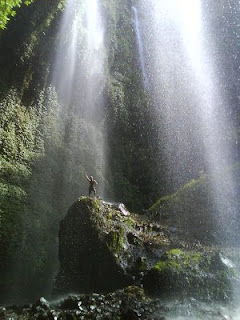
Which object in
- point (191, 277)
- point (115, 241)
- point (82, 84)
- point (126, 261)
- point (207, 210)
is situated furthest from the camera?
point (82, 84)

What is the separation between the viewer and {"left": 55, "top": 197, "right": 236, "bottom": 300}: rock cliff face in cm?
771

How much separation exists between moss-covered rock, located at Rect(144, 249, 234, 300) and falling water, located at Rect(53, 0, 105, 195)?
29.5ft

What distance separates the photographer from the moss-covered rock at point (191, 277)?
7535 millimetres

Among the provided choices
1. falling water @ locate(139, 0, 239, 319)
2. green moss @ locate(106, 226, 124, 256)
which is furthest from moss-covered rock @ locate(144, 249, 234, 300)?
falling water @ locate(139, 0, 239, 319)

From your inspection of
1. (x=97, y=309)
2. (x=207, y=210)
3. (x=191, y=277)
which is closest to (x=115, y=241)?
(x=191, y=277)

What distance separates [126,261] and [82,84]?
12.5 meters

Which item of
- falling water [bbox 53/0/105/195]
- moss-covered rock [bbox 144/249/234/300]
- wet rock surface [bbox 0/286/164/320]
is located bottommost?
wet rock surface [bbox 0/286/164/320]

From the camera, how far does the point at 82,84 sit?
1905 centimetres

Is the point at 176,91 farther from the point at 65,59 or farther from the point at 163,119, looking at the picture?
the point at 65,59

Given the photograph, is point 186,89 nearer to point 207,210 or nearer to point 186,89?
point 186,89

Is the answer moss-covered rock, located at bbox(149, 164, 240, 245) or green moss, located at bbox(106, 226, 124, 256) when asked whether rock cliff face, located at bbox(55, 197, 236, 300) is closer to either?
green moss, located at bbox(106, 226, 124, 256)

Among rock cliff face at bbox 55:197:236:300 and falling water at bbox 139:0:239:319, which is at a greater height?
falling water at bbox 139:0:239:319

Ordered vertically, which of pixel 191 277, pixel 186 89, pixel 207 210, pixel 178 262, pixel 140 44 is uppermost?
pixel 140 44

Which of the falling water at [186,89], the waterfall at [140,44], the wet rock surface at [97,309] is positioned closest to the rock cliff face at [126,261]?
the wet rock surface at [97,309]
